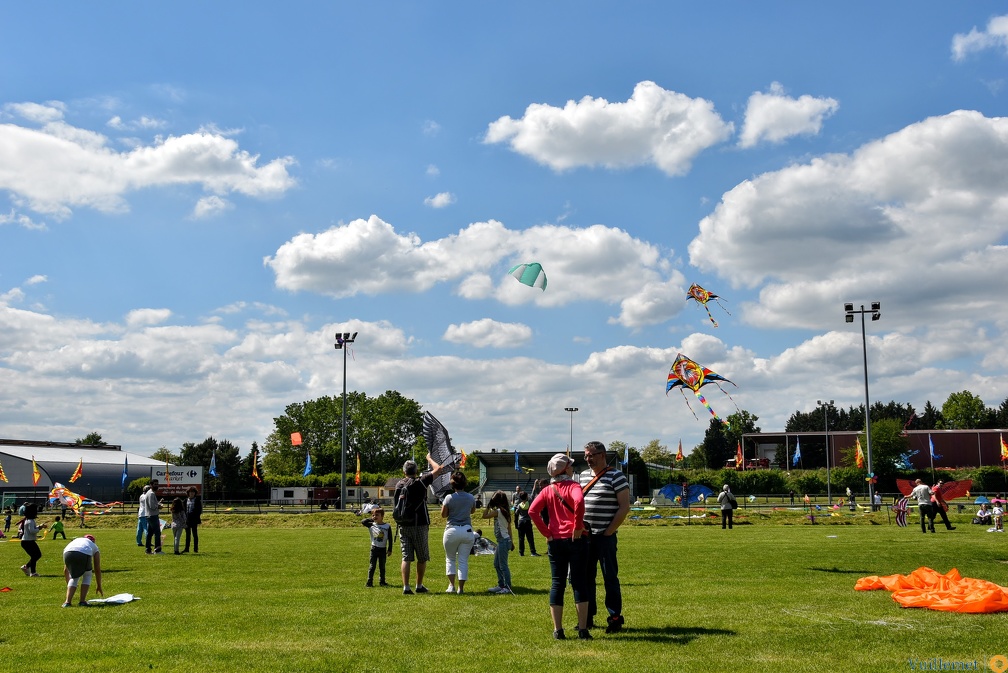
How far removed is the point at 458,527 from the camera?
12.6 metres

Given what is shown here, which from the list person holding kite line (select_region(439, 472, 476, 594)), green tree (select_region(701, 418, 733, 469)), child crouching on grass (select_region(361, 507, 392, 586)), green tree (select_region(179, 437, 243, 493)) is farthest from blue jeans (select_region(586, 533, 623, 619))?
green tree (select_region(701, 418, 733, 469))

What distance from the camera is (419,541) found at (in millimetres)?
Result: 12742

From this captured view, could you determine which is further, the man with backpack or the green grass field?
the man with backpack

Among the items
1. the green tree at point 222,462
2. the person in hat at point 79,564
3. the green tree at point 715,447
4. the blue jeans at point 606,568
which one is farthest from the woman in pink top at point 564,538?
the green tree at point 715,447

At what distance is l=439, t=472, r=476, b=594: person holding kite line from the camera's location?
1250cm

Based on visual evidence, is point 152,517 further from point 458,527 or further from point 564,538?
point 564,538

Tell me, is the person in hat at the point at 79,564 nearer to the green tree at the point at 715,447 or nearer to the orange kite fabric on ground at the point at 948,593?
the orange kite fabric on ground at the point at 948,593

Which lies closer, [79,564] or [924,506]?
[79,564]

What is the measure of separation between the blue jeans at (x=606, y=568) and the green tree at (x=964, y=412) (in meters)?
142

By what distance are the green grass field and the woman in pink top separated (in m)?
0.35

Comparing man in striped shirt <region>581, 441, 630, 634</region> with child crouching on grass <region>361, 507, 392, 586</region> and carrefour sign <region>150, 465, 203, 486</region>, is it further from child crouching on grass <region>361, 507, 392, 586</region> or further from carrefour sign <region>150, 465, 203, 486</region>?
carrefour sign <region>150, 465, 203, 486</region>

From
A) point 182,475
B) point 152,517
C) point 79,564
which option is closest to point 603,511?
point 79,564

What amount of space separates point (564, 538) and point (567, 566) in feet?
1.15

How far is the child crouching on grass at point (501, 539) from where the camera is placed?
42.5ft
